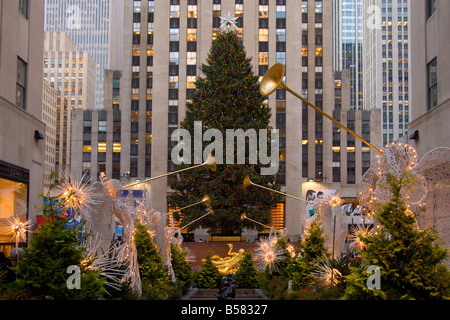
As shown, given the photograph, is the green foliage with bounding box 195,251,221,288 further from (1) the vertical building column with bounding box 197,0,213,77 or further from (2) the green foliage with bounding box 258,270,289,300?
(1) the vertical building column with bounding box 197,0,213,77

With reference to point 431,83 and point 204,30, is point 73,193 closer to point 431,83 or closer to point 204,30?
point 431,83

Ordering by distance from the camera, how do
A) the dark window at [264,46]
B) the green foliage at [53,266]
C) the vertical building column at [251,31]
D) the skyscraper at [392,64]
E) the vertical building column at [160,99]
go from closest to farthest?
the green foliage at [53,266], the vertical building column at [160,99], the vertical building column at [251,31], the dark window at [264,46], the skyscraper at [392,64]

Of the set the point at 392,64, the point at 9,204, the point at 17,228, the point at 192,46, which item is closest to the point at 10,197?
the point at 9,204

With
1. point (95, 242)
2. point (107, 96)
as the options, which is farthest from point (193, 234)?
point (95, 242)

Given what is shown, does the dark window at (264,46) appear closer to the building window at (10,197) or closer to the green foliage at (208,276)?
the green foliage at (208,276)

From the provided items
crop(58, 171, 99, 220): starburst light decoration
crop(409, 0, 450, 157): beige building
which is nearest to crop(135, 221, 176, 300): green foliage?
crop(58, 171, 99, 220): starburst light decoration

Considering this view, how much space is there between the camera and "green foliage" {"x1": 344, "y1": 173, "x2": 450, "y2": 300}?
11.0 metres

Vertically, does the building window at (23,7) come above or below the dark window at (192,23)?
below

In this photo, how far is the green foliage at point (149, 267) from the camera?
19656 millimetres

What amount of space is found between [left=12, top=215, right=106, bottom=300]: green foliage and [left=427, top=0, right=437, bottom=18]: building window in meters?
21.0

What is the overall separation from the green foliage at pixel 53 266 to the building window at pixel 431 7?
68.9ft

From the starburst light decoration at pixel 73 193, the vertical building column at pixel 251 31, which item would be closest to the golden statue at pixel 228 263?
the starburst light decoration at pixel 73 193

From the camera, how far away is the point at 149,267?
20.0 m

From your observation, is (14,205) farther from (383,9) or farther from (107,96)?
(383,9)
